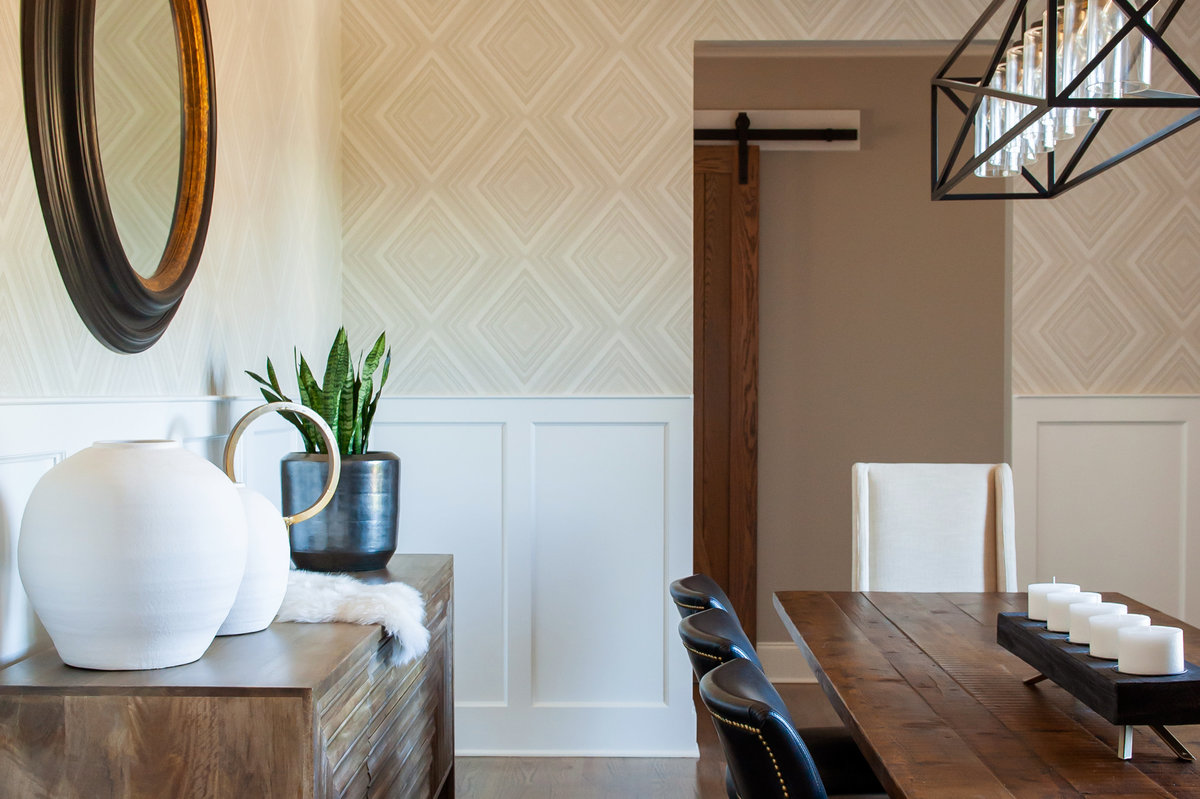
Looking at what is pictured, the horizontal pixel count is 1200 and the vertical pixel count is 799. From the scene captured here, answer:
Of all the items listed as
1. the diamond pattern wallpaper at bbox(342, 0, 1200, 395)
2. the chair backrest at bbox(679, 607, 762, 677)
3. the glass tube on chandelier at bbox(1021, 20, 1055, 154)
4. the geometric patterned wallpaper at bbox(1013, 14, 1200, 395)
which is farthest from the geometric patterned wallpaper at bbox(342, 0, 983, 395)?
the chair backrest at bbox(679, 607, 762, 677)

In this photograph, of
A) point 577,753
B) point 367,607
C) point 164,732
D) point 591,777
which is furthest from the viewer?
point 577,753

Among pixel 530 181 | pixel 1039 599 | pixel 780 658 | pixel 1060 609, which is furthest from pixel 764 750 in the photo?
pixel 780 658

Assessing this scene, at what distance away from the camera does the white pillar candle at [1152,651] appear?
1284mm

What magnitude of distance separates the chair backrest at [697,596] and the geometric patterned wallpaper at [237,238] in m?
0.98

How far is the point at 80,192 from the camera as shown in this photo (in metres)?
1.50

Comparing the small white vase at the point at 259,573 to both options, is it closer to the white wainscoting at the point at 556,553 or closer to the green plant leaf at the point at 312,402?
the green plant leaf at the point at 312,402

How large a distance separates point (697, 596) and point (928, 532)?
3.57ft

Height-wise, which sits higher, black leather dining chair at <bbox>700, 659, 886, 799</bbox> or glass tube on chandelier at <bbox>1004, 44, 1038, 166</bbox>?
glass tube on chandelier at <bbox>1004, 44, 1038, 166</bbox>

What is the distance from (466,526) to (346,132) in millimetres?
1269

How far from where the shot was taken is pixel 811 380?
13.3 feet

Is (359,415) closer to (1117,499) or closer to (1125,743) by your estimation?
(1125,743)

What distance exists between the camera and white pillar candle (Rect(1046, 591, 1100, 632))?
1553 mm

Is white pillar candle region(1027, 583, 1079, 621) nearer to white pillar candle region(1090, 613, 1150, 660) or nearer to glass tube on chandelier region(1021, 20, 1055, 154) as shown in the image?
white pillar candle region(1090, 613, 1150, 660)

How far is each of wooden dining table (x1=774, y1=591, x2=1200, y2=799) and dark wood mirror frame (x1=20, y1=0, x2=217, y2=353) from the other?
1.25m
